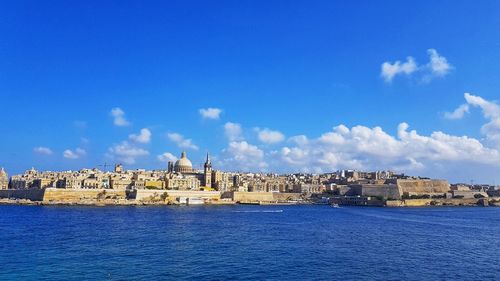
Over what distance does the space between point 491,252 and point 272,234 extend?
9.75 metres

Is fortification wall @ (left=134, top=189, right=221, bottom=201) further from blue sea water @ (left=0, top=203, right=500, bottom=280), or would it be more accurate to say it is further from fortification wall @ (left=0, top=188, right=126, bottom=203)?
blue sea water @ (left=0, top=203, right=500, bottom=280)

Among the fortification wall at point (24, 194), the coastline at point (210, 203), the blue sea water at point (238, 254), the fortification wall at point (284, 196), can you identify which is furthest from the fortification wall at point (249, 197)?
the blue sea water at point (238, 254)

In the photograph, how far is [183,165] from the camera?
8081 centimetres

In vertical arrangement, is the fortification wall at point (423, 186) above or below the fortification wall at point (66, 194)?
above

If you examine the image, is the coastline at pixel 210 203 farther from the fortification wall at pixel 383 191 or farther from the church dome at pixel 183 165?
the church dome at pixel 183 165

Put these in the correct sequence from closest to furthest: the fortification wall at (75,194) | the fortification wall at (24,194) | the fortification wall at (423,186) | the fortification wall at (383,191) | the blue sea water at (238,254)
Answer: the blue sea water at (238,254) → the fortification wall at (75,194) → the fortification wall at (24,194) → the fortification wall at (383,191) → the fortification wall at (423,186)

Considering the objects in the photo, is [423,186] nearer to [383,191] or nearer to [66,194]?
[383,191]

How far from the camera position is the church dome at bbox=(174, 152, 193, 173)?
80562 mm

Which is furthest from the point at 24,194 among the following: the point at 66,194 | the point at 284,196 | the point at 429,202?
the point at 429,202

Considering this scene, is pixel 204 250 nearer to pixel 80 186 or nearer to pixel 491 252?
pixel 491 252

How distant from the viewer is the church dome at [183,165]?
8056 cm

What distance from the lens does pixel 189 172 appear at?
79750 millimetres

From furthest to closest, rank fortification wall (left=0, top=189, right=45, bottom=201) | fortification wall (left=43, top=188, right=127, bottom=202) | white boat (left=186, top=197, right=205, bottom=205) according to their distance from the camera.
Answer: white boat (left=186, top=197, right=205, bottom=205), fortification wall (left=0, top=189, right=45, bottom=201), fortification wall (left=43, top=188, right=127, bottom=202)

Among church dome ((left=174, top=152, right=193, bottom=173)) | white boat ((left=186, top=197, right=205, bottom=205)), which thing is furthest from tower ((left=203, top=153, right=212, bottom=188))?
white boat ((left=186, top=197, right=205, bottom=205))
